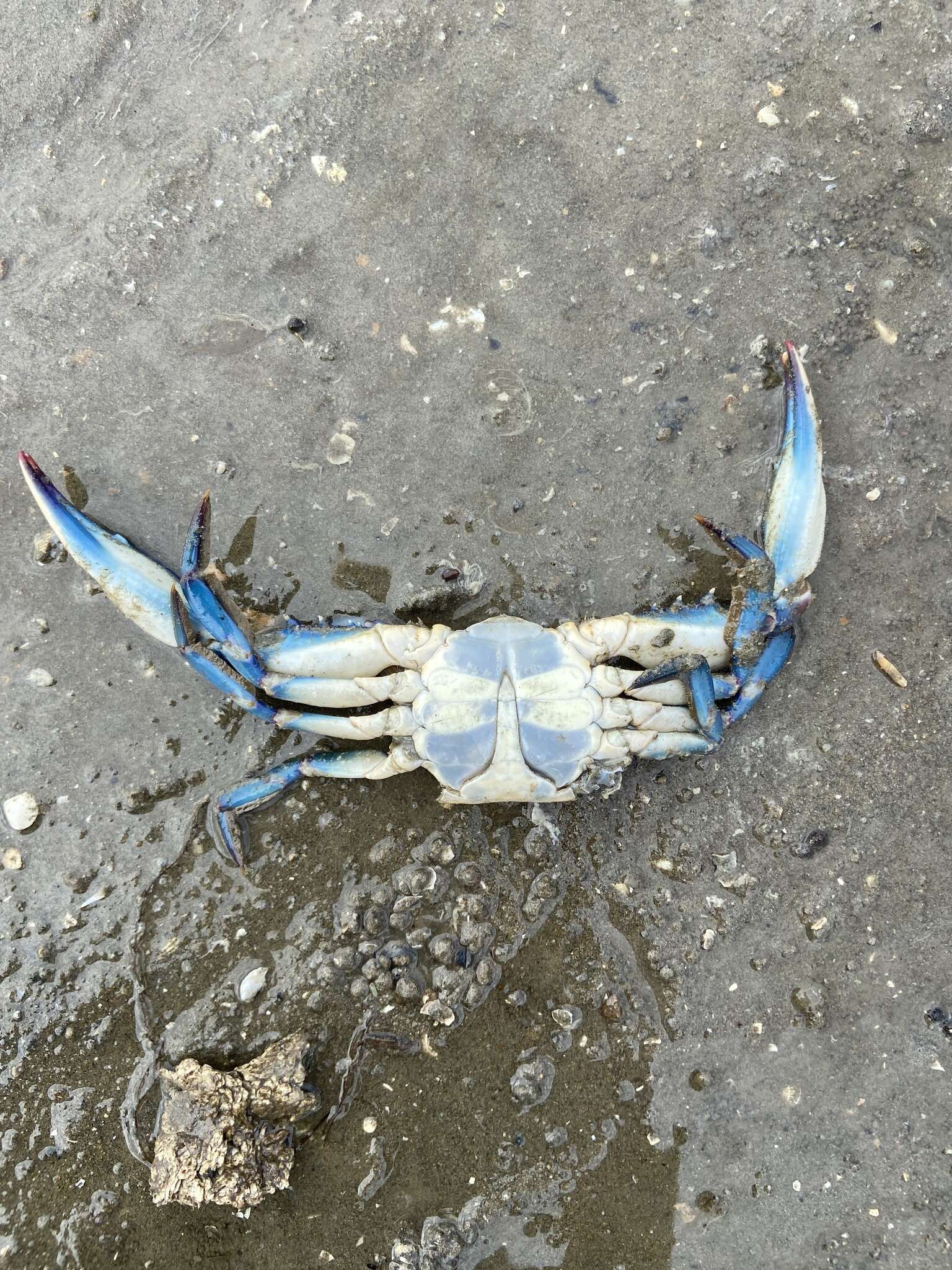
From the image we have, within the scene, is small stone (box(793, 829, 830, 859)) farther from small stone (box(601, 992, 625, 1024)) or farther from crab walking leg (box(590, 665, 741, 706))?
small stone (box(601, 992, 625, 1024))

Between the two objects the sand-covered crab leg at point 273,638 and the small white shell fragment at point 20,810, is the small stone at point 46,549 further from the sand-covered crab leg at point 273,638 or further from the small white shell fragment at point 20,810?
the small white shell fragment at point 20,810

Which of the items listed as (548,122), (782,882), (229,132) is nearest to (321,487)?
(229,132)

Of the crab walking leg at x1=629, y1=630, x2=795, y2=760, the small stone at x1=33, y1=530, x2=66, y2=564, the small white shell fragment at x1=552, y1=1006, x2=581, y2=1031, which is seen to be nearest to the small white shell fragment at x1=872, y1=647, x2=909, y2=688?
the crab walking leg at x1=629, y1=630, x2=795, y2=760

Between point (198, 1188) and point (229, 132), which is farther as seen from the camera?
point (229, 132)

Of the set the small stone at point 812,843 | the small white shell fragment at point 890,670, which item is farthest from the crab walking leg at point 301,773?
the small white shell fragment at point 890,670

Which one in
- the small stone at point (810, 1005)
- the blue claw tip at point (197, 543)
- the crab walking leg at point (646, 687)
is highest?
the blue claw tip at point (197, 543)

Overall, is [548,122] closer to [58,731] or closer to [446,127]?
[446,127]
